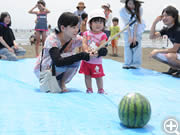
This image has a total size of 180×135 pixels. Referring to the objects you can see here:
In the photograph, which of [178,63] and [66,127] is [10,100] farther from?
[178,63]

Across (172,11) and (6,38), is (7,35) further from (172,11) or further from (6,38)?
(172,11)

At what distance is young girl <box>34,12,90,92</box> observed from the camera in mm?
2621

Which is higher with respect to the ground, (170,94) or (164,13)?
(164,13)

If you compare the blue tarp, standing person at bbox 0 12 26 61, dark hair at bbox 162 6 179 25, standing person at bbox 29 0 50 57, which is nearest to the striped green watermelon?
the blue tarp

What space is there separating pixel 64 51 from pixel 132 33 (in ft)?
8.81

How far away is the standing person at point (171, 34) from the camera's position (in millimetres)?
4348

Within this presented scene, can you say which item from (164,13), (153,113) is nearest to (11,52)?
(164,13)

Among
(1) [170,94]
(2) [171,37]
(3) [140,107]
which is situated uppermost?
(2) [171,37]

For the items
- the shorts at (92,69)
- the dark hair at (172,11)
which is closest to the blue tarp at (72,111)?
the shorts at (92,69)

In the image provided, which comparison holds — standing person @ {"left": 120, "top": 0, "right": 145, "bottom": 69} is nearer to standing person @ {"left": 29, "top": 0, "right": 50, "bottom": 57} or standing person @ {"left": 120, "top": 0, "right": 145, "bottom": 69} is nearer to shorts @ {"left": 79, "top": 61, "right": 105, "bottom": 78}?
shorts @ {"left": 79, "top": 61, "right": 105, "bottom": 78}

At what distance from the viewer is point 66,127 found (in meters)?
1.78

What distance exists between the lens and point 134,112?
1.76 meters

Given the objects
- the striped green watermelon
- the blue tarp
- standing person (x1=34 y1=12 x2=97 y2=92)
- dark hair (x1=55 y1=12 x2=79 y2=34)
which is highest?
dark hair (x1=55 y1=12 x2=79 y2=34)

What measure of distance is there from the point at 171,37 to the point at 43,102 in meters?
3.05
